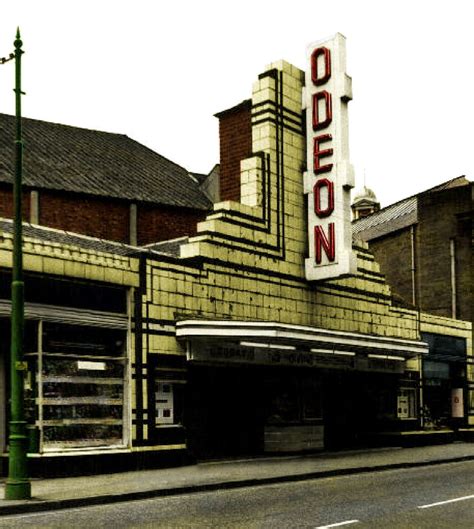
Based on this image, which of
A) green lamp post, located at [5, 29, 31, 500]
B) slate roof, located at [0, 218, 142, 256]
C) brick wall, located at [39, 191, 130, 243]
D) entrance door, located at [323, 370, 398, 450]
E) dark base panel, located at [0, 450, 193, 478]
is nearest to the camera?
green lamp post, located at [5, 29, 31, 500]

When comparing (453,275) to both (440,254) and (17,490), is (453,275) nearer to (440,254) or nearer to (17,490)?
(440,254)

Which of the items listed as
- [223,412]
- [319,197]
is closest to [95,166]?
[319,197]

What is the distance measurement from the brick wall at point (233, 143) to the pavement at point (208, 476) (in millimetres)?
7757

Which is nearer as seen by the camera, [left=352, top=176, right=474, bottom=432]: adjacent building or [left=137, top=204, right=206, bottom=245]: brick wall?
[left=137, top=204, right=206, bottom=245]: brick wall

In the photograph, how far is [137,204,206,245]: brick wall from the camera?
34.8 metres

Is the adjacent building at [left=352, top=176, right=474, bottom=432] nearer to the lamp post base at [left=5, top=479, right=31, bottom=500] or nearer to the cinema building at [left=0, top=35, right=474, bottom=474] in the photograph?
the cinema building at [left=0, top=35, right=474, bottom=474]

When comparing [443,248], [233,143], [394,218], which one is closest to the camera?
[233,143]

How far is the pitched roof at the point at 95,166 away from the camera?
1273 inches

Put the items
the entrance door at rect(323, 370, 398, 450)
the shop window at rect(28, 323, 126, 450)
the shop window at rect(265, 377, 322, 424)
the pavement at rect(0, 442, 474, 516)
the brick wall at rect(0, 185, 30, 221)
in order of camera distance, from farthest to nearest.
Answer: the brick wall at rect(0, 185, 30, 221) < the entrance door at rect(323, 370, 398, 450) < the shop window at rect(265, 377, 322, 424) < the shop window at rect(28, 323, 126, 450) < the pavement at rect(0, 442, 474, 516)

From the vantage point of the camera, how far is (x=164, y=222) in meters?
35.7

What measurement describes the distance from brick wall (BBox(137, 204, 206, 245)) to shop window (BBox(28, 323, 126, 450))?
1302 centimetres

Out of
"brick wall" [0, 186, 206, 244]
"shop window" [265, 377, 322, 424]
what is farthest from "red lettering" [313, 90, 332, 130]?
"brick wall" [0, 186, 206, 244]

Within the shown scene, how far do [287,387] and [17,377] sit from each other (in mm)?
12868

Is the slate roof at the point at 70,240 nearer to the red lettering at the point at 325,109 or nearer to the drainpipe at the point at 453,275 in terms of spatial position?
the red lettering at the point at 325,109
